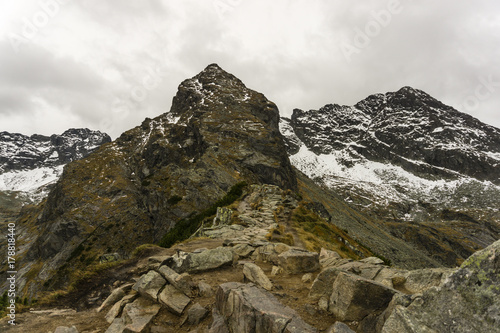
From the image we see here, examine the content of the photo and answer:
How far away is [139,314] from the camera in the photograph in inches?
338

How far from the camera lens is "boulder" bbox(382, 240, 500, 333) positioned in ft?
12.1

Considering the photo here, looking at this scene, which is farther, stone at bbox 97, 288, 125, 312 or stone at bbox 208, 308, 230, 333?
stone at bbox 97, 288, 125, 312

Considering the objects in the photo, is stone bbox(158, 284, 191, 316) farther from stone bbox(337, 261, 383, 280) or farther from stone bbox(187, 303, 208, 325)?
stone bbox(337, 261, 383, 280)

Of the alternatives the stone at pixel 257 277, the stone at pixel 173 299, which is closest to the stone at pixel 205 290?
the stone at pixel 173 299

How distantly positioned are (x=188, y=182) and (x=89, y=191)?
46.8 m

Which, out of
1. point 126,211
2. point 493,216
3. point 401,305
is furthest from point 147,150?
point 493,216

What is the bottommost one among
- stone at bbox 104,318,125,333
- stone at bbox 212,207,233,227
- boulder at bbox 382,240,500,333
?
stone at bbox 104,318,125,333

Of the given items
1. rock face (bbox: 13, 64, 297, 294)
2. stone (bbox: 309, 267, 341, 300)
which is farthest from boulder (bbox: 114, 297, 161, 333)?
rock face (bbox: 13, 64, 297, 294)

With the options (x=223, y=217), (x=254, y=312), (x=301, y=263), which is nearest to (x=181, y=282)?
(x=254, y=312)

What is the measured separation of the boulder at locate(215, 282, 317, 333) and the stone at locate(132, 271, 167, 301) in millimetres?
3035

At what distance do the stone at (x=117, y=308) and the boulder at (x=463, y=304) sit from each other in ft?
31.2

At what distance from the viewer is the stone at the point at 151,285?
31.7 feet

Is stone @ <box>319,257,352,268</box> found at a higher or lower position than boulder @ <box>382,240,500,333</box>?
lower

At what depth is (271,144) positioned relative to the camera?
92.4m
